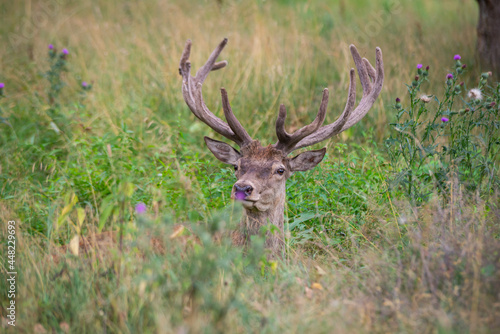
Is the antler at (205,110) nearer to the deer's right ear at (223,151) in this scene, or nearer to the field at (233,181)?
the deer's right ear at (223,151)

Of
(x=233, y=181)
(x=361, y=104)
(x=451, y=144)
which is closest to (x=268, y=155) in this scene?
(x=233, y=181)

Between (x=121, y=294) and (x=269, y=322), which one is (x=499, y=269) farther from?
(x=121, y=294)

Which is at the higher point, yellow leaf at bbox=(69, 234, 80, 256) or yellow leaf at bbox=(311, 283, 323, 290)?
yellow leaf at bbox=(69, 234, 80, 256)

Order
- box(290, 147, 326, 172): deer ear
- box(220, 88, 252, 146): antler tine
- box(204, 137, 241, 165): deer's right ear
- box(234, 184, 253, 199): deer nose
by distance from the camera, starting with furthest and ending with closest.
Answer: box(204, 137, 241, 165): deer's right ear < box(290, 147, 326, 172): deer ear < box(220, 88, 252, 146): antler tine < box(234, 184, 253, 199): deer nose

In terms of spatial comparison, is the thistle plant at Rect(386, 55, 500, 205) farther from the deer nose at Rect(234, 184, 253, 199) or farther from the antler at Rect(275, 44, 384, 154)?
the deer nose at Rect(234, 184, 253, 199)

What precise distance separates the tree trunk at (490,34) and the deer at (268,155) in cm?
249

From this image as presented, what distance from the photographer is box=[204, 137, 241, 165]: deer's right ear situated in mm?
4727

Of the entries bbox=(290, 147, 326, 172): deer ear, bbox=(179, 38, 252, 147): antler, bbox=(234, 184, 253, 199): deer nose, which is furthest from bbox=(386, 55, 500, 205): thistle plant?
bbox=(179, 38, 252, 147): antler

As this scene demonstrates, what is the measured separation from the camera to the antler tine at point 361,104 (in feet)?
15.3

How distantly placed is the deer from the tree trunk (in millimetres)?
2485

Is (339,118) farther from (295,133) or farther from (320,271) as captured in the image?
(320,271)

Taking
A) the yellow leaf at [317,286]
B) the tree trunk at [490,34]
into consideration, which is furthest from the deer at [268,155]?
the tree trunk at [490,34]

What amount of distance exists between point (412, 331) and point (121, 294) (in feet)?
5.38

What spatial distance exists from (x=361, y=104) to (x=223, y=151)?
1.37m
